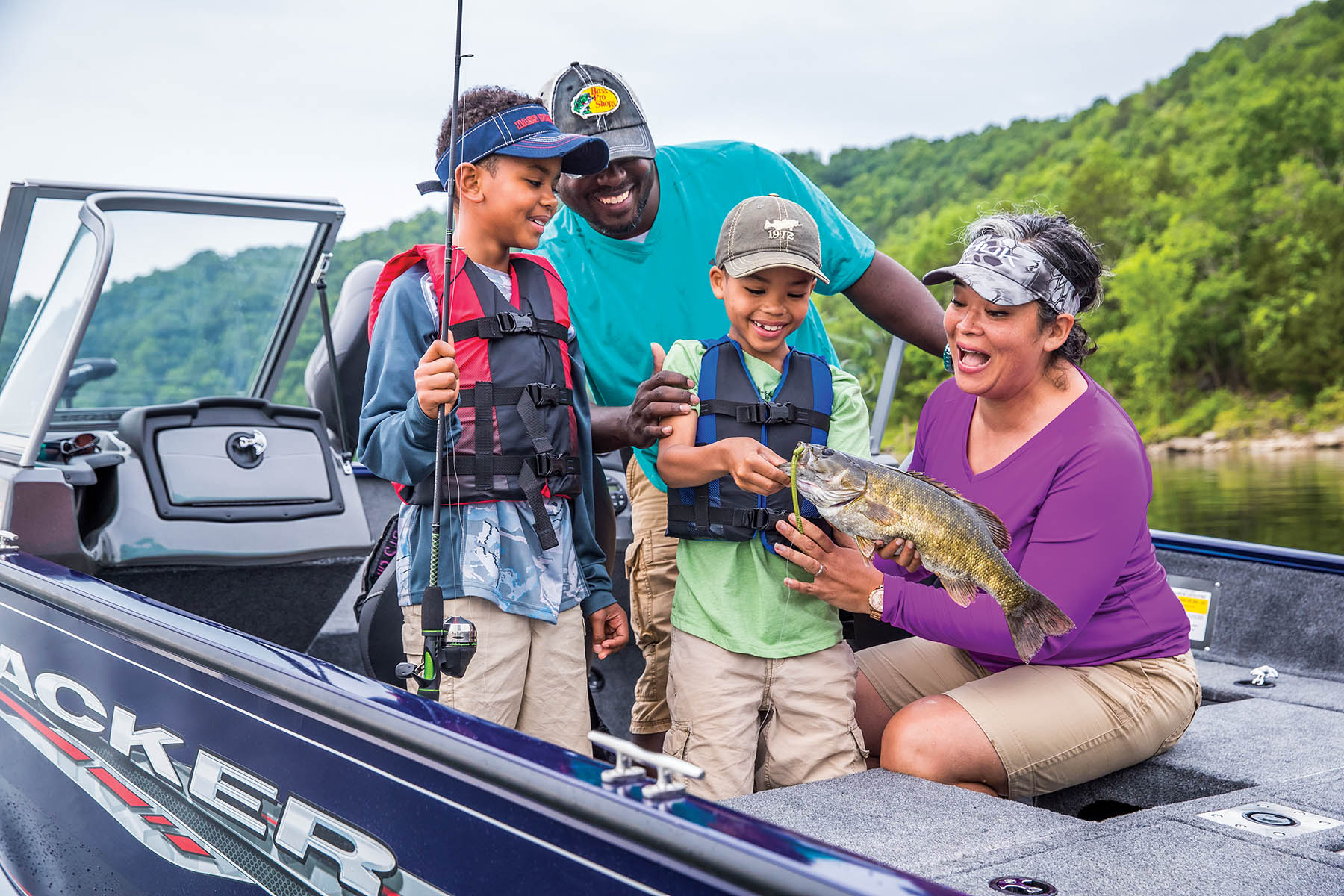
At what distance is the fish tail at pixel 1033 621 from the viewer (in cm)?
219

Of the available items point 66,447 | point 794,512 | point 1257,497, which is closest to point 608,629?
point 794,512

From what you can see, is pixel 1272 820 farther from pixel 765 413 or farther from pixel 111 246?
pixel 111 246

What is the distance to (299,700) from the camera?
189 centimetres

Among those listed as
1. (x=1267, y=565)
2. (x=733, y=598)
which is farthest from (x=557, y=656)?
(x=1267, y=565)

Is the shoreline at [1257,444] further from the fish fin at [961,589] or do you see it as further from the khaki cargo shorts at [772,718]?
the fish fin at [961,589]

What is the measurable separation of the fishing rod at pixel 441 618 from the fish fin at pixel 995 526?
1014 mm

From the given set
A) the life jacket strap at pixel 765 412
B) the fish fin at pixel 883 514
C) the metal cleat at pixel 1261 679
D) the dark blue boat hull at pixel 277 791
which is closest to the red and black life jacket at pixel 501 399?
the life jacket strap at pixel 765 412

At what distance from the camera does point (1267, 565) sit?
351 cm

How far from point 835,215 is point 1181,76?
6439 centimetres

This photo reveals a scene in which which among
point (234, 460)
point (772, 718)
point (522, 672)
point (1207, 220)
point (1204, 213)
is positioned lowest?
point (772, 718)

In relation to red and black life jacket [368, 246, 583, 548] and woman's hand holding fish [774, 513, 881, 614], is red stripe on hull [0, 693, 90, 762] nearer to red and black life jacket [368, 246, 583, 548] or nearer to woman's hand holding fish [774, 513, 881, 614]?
red and black life jacket [368, 246, 583, 548]

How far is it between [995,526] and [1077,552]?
184 mm

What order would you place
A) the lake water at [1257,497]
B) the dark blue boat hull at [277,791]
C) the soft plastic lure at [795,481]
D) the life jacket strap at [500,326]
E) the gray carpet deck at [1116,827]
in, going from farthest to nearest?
the lake water at [1257,497]
the life jacket strap at [500,326]
the soft plastic lure at [795,481]
the gray carpet deck at [1116,827]
the dark blue boat hull at [277,791]

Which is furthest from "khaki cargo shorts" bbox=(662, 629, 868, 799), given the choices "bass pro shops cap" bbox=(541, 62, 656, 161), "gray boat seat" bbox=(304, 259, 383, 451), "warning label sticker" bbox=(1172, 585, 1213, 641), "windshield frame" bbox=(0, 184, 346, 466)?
"gray boat seat" bbox=(304, 259, 383, 451)
